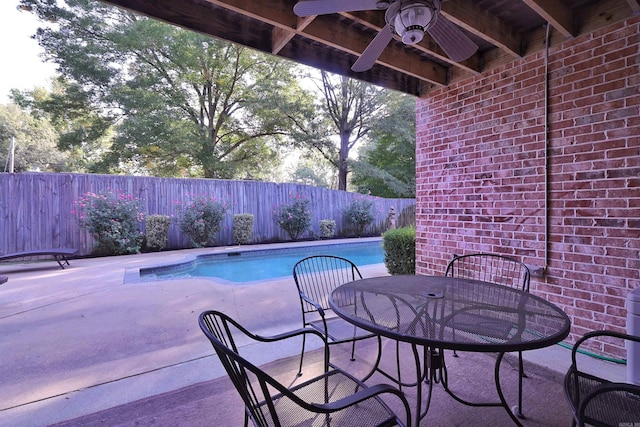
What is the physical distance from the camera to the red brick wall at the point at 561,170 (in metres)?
2.02

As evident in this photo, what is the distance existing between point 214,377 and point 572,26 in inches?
139

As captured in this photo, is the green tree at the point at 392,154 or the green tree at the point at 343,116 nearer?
the green tree at the point at 392,154

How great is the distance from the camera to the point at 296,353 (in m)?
2.27

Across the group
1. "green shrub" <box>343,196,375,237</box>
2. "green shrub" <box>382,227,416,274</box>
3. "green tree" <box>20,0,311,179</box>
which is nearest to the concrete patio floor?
"green shrub" <box>382,227,416,274</box>

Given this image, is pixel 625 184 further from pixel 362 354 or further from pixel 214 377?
pixel 214 377

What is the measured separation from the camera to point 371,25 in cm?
224

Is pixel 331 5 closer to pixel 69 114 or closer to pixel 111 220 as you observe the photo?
pixel 111 220

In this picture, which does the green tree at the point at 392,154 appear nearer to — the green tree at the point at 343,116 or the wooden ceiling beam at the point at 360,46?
the green tree at the point at 343,116

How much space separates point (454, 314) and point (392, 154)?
52.7 ft

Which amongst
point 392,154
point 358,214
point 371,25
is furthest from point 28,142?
point 371,25

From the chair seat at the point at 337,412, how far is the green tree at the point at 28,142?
1951 cm

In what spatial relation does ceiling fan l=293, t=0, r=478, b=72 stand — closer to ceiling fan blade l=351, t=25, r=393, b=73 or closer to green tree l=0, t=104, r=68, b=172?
ceiling fan blade l=351, t=25, r=393, b=73

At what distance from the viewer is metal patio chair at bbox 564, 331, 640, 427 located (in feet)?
3.30

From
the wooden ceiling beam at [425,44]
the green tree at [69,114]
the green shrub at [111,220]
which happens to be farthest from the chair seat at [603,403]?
the green tree at [69,114]
